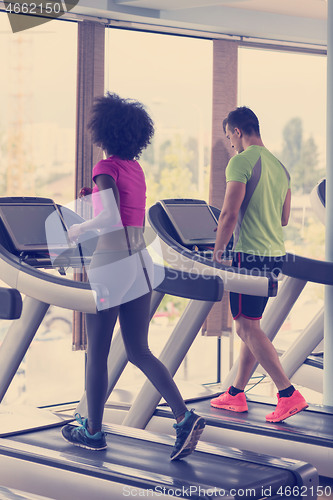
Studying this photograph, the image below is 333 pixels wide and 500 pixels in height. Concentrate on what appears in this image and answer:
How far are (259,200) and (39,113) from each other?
2020 mm

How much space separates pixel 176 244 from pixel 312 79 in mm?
3033

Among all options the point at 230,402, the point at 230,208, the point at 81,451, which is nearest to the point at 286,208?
the point at 230,208

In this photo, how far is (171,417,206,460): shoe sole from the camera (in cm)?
271

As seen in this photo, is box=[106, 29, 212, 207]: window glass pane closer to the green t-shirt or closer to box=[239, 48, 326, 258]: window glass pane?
box=[239, 48, 326, 258]: window glass pane

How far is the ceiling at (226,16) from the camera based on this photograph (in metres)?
4.72

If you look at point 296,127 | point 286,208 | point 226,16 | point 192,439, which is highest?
point 226,16

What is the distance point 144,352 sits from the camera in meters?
2.77

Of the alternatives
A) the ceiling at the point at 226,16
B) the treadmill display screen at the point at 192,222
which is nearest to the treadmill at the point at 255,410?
the treadmill display screen at the point at 192,222

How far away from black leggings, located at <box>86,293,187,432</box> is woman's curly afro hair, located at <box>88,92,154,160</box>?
0.55 meters

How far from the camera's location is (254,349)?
337 cm

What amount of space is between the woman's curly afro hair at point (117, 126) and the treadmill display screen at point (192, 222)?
3.39 feet

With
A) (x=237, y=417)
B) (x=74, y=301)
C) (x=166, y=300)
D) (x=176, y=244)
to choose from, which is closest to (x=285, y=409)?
(x=237, y=417)

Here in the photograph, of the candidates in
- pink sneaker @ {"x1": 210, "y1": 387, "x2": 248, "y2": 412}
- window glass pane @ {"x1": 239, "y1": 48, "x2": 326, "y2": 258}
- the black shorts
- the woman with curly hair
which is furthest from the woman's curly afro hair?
window glass pane @ {"x1": 239, "y1": 48, "x2": 326, "y2": 258}

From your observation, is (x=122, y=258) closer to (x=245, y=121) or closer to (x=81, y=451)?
(x=81, y=451)
